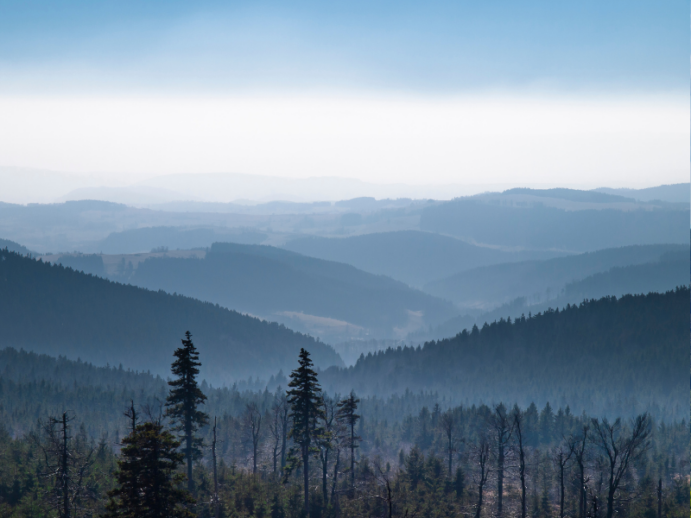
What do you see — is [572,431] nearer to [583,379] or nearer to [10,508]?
[583,379]

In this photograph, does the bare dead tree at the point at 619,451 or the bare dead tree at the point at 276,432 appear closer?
the bare dead tree at the point at 619,451

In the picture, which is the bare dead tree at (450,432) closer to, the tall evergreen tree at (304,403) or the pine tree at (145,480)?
the tall evergreen tree at (304,403)

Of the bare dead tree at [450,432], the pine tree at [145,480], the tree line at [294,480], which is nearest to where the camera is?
the pine tree at [145,480]

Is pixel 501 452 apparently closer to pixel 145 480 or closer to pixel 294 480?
pixel 294 480

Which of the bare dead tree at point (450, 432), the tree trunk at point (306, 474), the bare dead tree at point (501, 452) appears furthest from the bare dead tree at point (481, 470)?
the tree trunk at point (306, 474)

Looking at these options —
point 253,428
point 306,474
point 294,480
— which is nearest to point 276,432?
point 253,428

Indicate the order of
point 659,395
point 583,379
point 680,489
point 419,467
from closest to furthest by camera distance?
point 680,489 < point 419,467 < point 659,395 < point 583,379

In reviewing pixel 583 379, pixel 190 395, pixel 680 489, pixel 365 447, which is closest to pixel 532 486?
pixel 680 489

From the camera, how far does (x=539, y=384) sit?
655 feet

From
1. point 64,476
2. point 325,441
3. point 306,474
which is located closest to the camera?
point 64,476

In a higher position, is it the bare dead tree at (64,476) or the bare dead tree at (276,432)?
the bare dead tree at (64,476)

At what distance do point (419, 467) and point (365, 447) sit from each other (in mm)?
51250

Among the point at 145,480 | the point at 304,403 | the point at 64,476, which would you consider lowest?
the point at 64,476

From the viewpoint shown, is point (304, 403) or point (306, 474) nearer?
point (304, 403)
